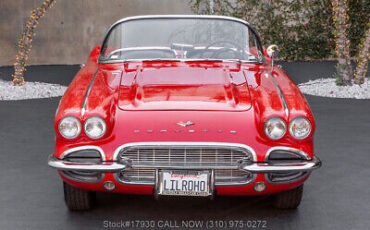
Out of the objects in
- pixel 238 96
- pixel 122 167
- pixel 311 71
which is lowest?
pixel 311 71

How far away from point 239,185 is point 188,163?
353mm

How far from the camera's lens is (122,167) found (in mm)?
3467

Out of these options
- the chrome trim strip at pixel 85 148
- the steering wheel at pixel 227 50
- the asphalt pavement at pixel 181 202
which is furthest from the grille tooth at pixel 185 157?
the steering wheel at pixel 227 50

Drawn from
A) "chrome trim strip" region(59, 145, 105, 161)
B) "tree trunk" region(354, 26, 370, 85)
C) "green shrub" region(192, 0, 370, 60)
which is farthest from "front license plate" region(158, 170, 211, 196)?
"green shrub" region(192, 0, 370, 60)

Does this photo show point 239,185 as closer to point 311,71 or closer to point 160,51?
point 160,51

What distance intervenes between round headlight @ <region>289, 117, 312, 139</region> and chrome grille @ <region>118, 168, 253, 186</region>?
40 centimetres

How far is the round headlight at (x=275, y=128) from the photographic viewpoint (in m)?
3.56

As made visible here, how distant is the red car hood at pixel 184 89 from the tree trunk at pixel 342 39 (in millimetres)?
6270

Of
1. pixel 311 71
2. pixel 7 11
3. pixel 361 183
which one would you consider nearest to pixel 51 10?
pixel 7 11

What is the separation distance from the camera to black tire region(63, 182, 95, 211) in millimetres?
3910

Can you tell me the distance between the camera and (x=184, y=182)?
11.4 feet

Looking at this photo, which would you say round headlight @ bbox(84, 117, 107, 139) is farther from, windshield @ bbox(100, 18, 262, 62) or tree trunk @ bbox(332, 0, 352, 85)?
tree trunk @ bbox(332, 0, 352, 85)

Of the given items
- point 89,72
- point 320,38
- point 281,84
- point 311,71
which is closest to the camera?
point 281,84

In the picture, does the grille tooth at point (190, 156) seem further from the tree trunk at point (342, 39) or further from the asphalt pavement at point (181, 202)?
the tree trunk at point (342, 39)
